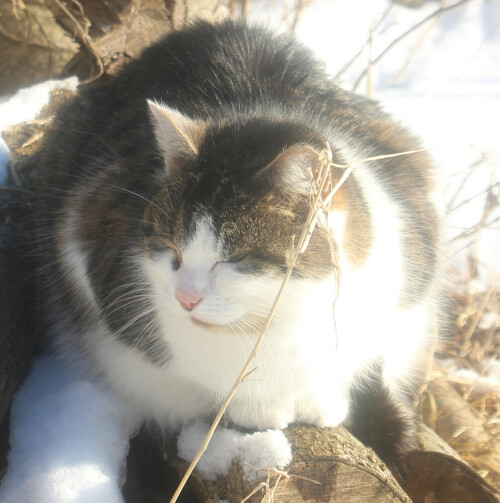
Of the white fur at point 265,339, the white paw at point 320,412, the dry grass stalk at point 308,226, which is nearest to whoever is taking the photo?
the dry grass stalk at point 308,226

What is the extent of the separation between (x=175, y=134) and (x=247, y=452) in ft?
2.19

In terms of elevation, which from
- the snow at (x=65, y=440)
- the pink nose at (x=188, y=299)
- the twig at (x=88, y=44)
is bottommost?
the snow at (x=65, y=440)

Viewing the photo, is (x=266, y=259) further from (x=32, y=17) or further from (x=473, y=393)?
(x=32, y=17)

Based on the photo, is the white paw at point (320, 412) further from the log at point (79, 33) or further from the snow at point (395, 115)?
the log at point (79, 33)

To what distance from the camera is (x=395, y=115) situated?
7.43 feet

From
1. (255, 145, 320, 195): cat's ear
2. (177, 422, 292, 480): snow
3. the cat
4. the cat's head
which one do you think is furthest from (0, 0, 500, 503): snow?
(255, 145, 320, 195): cat's ear

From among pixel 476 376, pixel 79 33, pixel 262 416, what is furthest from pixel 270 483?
pixel 79 33

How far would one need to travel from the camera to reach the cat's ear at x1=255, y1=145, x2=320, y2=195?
39.4 inches

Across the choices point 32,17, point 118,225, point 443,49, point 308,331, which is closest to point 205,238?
point 308,331

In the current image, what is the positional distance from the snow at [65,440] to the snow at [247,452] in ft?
0.64

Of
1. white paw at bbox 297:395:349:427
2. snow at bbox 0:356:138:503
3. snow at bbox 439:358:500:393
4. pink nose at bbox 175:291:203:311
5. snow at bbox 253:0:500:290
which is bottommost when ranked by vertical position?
snow at bbox 0:356:138:503

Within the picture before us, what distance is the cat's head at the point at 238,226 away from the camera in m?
1.05

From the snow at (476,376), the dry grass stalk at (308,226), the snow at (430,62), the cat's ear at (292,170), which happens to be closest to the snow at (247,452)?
the dry grass stalk at (308,226)

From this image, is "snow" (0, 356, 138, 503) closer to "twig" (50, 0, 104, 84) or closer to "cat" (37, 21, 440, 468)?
"cat" (37, 21, 440, 468)
